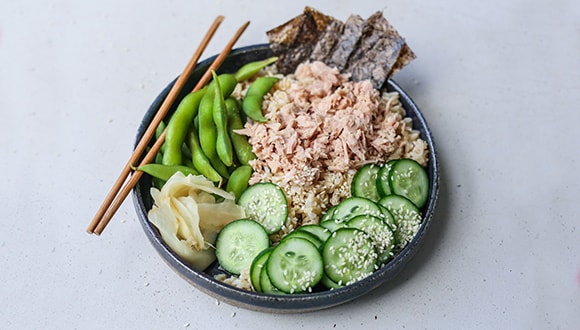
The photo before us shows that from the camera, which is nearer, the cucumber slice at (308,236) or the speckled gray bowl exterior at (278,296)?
the speckled gray bowl exterior at (278,296)

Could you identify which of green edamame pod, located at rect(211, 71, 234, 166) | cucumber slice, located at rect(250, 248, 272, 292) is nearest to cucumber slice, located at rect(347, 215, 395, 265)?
cucumber slice, located at rect(250, 248, 272, 292)

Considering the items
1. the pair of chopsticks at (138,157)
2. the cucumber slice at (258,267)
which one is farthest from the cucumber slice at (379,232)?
the pair of chopsticks at (138,157)

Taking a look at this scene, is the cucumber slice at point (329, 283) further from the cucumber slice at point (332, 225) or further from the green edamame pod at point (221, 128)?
the green edamame pod at point (221, 128)

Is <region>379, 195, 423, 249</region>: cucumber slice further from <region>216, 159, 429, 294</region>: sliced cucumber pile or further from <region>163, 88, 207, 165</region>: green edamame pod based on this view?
<region>163, 88, 207, 165</region>: green edamame pod

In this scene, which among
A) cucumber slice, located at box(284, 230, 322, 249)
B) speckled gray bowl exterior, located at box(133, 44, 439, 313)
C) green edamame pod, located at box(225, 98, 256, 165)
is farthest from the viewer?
green edamame pod, located at box(225, 98, 256, 165)

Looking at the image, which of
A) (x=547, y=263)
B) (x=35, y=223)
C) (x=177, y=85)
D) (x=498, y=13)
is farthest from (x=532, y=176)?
(x=35, y=223)
